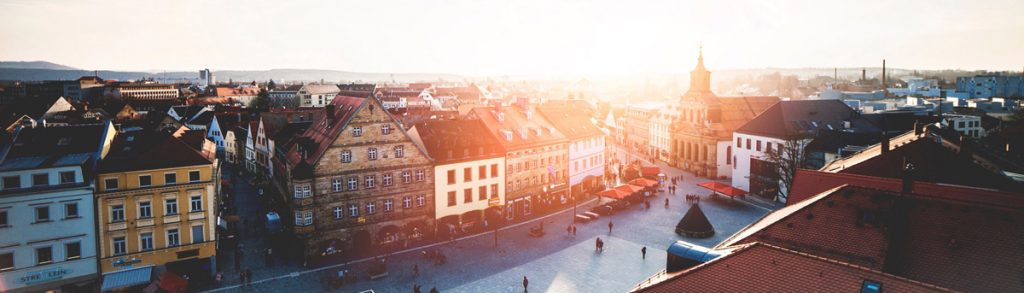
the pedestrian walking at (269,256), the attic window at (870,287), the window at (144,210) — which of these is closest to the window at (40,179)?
the window at (144,210)

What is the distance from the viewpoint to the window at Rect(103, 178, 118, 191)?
3591 cm

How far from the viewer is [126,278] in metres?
35.9

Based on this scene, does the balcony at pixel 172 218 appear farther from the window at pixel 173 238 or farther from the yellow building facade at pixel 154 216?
the window at pixel 173 238

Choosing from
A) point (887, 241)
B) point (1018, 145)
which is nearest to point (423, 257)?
point (887, 241)

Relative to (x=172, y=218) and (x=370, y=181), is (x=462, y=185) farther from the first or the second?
(x=172, y=218)

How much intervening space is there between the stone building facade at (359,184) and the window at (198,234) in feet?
19.4

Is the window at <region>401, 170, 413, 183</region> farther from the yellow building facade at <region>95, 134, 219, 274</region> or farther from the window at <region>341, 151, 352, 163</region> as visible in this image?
the yellow building facade at <region>95, 134, 219, 274</region>

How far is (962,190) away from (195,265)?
138 feet

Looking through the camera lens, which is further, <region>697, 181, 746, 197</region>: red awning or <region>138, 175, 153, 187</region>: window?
<region>697, 181, 746, 197</region>: red awning

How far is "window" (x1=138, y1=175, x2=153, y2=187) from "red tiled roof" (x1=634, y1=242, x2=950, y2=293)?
3265cm

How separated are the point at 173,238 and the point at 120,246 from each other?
285 centimetres

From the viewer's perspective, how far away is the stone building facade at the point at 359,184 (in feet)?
139

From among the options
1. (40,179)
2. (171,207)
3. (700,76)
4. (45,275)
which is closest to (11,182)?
(40,179)

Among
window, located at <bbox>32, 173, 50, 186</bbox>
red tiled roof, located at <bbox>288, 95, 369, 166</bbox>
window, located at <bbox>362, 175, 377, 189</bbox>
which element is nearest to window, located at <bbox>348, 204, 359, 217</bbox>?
Result: window, located at <bbox>362, 175, 377, 189</bbox>
